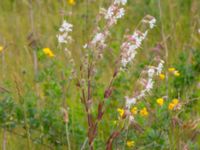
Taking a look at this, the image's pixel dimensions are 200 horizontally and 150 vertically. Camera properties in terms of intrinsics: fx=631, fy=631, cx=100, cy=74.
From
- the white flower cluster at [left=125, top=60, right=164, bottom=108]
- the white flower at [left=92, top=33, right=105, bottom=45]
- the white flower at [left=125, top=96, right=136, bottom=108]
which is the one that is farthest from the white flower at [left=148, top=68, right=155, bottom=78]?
the white flower at [left=92, top=33, right=105, bottom=45]

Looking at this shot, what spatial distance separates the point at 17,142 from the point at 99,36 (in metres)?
0.87

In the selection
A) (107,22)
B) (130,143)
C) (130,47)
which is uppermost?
(107,22)

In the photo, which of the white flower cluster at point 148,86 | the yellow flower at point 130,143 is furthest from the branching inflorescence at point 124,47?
the yellow flower at point 130,143

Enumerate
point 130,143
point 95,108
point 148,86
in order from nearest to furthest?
point 148,86 → point 130,143 → point 95,108

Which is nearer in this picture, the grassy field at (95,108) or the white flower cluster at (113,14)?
the white flower cluster at (113,14)

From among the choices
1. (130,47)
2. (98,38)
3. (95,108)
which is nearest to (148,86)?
(130,47)

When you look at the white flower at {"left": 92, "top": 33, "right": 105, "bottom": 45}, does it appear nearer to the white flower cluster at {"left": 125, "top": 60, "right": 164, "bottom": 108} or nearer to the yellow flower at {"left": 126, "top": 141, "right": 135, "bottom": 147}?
the white flower cluster at {"left": 125, "top": 60, "right": 164, "bottom": 108}

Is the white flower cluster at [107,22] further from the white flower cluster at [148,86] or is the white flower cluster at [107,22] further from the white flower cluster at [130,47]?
the white flower cluster at [148,86]

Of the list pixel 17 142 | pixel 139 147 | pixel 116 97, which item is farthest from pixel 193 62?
pixel 17 142

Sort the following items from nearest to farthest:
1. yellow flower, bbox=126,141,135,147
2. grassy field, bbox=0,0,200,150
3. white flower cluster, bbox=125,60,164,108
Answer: white flower cluster, bbox=125,60,164,108
grassy field, bbox=0,0,200,150
yellow flower, bbox=126,141,135,147

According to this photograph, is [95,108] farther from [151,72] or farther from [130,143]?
[151,72]

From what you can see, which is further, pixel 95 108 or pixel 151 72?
pixel 95 108

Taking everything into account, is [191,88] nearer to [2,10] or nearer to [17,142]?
Result: [17,142]

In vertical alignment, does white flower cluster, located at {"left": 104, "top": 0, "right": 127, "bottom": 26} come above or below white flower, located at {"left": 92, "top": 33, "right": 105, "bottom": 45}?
above
